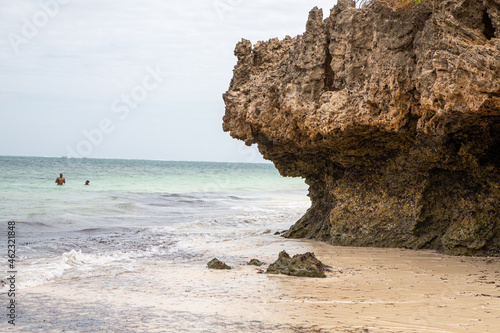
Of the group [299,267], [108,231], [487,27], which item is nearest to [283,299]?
[299,267]

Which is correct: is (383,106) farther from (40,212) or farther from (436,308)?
(40,212)

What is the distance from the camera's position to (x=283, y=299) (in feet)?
15.7

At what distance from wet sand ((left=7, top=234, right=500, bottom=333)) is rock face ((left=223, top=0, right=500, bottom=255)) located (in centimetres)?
91

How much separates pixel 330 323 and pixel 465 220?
3.82 m

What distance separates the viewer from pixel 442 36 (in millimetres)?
5855

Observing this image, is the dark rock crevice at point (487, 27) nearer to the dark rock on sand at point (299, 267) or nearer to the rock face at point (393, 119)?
the rock face at point (393, 119)

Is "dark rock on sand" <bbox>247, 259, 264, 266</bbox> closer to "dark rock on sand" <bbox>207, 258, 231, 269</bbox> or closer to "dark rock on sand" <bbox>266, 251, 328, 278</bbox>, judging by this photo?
"dark rock on sand" <bbox>207, 258, 231, 269</bbox>

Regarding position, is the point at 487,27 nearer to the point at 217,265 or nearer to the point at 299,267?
the point at 299,267

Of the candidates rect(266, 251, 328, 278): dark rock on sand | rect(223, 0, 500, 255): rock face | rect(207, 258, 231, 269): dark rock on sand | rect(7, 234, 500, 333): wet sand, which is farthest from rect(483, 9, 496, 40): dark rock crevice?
rect(207, 258, 231, 269): dark rock on sand

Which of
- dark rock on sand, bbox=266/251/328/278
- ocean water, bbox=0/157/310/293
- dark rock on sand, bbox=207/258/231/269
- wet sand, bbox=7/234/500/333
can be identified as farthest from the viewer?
ocean water, bbox=0/157/310/293

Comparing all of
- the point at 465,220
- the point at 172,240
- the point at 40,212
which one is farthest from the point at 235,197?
the point at 465,220

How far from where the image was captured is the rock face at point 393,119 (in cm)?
570

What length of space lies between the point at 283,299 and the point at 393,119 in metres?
3.16

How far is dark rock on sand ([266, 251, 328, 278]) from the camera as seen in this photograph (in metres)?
5.83
